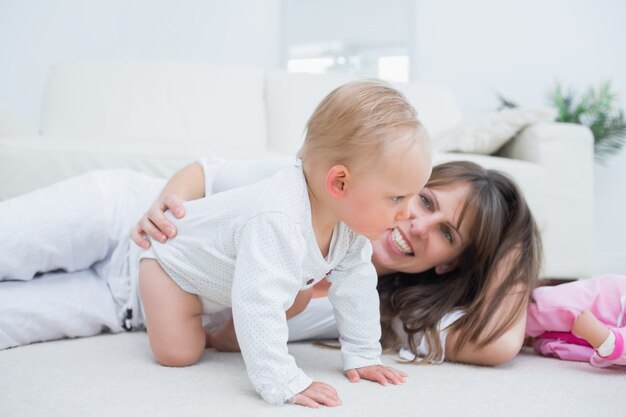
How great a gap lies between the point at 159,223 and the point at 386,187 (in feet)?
1.66

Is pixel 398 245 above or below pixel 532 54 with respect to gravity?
below

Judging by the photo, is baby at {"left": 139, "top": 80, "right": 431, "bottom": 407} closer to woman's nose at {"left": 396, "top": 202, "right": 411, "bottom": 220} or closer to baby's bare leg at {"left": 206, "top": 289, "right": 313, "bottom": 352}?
woman's nose at {"left": 396, "top": 202, "right": 411, "bottom": 220}

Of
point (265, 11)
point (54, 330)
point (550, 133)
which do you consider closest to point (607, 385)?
point (54, 330)

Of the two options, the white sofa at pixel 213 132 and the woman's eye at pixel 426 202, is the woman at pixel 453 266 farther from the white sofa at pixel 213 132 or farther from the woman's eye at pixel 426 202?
the white sofa at pixel 213 132

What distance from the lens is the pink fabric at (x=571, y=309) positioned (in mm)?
1269

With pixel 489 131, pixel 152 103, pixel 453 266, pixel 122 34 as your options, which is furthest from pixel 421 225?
pixel 122 34

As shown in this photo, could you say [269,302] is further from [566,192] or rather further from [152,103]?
[152,103]

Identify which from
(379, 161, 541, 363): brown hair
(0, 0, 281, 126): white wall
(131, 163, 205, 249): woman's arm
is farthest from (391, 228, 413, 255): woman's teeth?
(0, 0, 281, 126): white wall

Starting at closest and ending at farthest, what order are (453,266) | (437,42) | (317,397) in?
(317,397) → (453,266) → (437,42)

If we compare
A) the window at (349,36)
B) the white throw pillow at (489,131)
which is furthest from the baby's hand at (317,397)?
the window at (349,36)

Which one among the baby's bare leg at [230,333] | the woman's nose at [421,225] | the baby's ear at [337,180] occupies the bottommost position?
the baby's bare leg at [230,333]

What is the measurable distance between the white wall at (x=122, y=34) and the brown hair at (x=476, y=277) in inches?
116

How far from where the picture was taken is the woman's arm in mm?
1189

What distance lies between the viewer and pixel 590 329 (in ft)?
3.90
